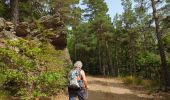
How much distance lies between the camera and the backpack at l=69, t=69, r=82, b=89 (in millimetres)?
9414

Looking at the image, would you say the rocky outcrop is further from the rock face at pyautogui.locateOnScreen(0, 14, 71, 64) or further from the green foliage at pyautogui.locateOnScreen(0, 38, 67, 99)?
the green foliage at pyautogui.locateOnScreen(0, 38, 67, 99)

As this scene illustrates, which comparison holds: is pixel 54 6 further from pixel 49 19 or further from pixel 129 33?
pixel 129 33

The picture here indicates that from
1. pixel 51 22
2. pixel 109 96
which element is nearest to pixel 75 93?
pixel 109 96

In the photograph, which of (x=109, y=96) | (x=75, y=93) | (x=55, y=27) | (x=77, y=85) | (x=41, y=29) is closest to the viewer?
(x=77, y=85)

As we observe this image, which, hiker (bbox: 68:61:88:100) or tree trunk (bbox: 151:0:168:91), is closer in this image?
hiker (bbox: 68:61:88:100)

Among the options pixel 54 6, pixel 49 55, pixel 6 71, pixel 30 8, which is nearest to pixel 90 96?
pixel 49 55

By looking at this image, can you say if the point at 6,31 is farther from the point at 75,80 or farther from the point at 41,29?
the point at 75,80

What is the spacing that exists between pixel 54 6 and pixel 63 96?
800 inches

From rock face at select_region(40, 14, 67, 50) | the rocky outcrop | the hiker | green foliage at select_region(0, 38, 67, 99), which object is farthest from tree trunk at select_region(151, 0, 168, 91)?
the hiker

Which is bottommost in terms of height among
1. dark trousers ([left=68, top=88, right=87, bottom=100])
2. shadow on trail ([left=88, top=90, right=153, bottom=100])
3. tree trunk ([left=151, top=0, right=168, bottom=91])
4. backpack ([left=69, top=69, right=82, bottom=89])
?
shadow on trail ([left=88, top=90, right=153, bottom=100])

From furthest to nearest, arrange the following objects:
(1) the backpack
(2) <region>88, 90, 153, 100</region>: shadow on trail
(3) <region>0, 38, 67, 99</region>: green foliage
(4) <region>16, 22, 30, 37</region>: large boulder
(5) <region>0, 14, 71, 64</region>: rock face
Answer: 1. (4) <region>16, 22, 30, 37</region>: large boulder
2. (5) <region>0, 14, 71, 64</region>: rock face
3. (2) <region>88, 90, 153, 100</region>: shadow on trail
4. (3) <region>0, 38, 67, 99</region>: green foliage
5. (1) the backpack

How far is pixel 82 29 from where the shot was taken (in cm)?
5422

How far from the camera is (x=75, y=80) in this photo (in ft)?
30.9

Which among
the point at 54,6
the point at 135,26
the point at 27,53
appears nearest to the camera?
the point at 27,53
